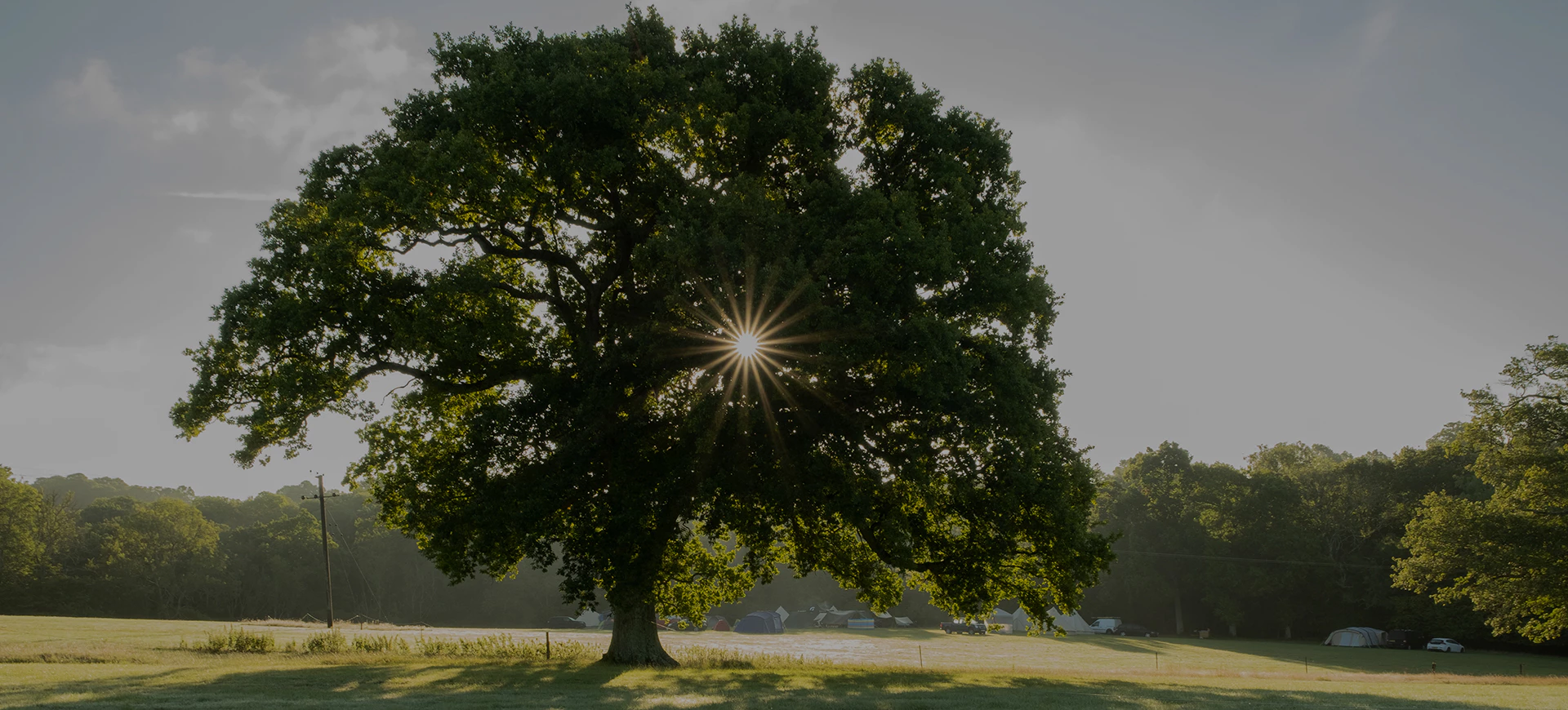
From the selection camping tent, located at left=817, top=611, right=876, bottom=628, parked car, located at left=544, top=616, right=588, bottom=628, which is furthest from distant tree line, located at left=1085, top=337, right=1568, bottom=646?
parked car, located at left=544, top=616, right=588, bottom=628

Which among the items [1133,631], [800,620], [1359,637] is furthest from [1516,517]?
[800,620]

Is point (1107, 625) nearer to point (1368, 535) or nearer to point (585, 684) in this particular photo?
point (1368, 535)

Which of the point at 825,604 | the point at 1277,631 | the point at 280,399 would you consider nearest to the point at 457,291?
the point at 280,399

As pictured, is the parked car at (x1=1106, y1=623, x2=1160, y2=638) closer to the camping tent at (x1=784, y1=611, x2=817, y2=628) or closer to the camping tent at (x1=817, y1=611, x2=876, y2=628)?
the camping tent at (x1=817, y1=611, x2=876, y2=628)

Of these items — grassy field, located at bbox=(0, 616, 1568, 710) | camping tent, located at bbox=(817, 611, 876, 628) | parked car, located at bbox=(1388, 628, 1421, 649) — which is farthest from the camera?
camping tent, located at bbox=(817, 611, 876, 628)

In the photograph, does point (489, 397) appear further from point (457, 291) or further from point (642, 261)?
point (642, 261)

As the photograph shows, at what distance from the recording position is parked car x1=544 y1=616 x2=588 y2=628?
9469 cm

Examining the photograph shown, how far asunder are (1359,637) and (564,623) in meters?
70.0

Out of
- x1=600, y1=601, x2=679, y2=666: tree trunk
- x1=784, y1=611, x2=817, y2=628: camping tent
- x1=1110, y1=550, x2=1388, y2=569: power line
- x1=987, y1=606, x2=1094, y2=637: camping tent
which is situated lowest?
x1=784, y1=611, x2=817, y2=628: camping tent

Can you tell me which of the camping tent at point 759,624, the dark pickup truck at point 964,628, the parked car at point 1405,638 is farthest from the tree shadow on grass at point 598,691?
the dark pickup truck at point 964,628

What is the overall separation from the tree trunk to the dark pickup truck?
62047mm

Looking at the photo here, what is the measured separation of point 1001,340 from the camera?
2138 cm

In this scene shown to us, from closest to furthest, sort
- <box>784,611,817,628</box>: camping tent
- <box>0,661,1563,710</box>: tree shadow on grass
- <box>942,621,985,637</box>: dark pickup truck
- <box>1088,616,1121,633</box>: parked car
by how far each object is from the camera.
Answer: <box>0,661,1563,710</box>: tree shadow on grass
<box>1088,616,1121,633</box>: parked car
<box>942,621,985,637</box>: dark pickup truck
<box>784,611,817,628</box>: camping tent

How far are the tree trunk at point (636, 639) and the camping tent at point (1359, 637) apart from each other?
199 feet
